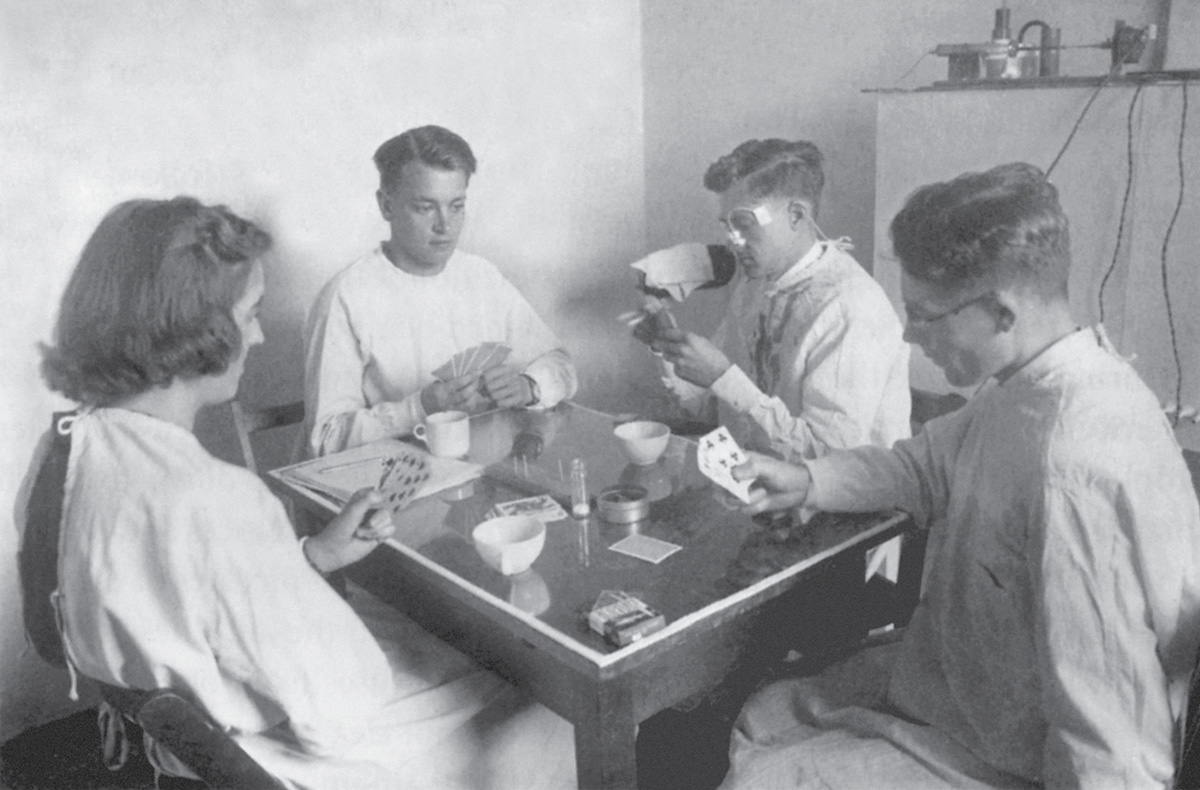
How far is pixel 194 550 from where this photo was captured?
4.11ft

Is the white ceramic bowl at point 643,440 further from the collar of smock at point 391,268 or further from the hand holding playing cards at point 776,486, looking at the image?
the collar of smock at point 391,268

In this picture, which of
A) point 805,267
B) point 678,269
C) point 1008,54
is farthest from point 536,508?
point 1008,54

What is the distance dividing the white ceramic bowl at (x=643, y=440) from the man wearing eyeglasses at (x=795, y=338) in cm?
24

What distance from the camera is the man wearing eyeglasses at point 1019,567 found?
1.25m

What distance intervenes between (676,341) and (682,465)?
0.36 meters

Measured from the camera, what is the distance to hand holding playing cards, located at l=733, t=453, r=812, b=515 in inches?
67.2

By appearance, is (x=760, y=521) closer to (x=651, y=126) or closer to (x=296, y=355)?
(x=296, y=355)

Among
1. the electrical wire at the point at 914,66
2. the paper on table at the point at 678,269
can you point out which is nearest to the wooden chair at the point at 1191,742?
the paper on table at the point at 678,269

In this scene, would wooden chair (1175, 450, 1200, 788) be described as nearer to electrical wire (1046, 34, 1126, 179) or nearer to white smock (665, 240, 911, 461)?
white smock (665, 240, 911, 461)

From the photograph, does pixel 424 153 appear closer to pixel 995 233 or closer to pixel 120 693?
pixel 995 233

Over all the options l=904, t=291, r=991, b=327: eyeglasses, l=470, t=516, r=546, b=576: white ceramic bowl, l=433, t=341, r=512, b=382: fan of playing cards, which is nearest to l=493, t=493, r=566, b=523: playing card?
l=470, t=516, r=546, b=576: white ceramic bowl

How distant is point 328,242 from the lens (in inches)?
120

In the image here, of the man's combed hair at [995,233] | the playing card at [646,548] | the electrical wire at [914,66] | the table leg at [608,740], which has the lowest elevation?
the table leg at [608,740]

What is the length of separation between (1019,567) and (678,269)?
1.48 m
